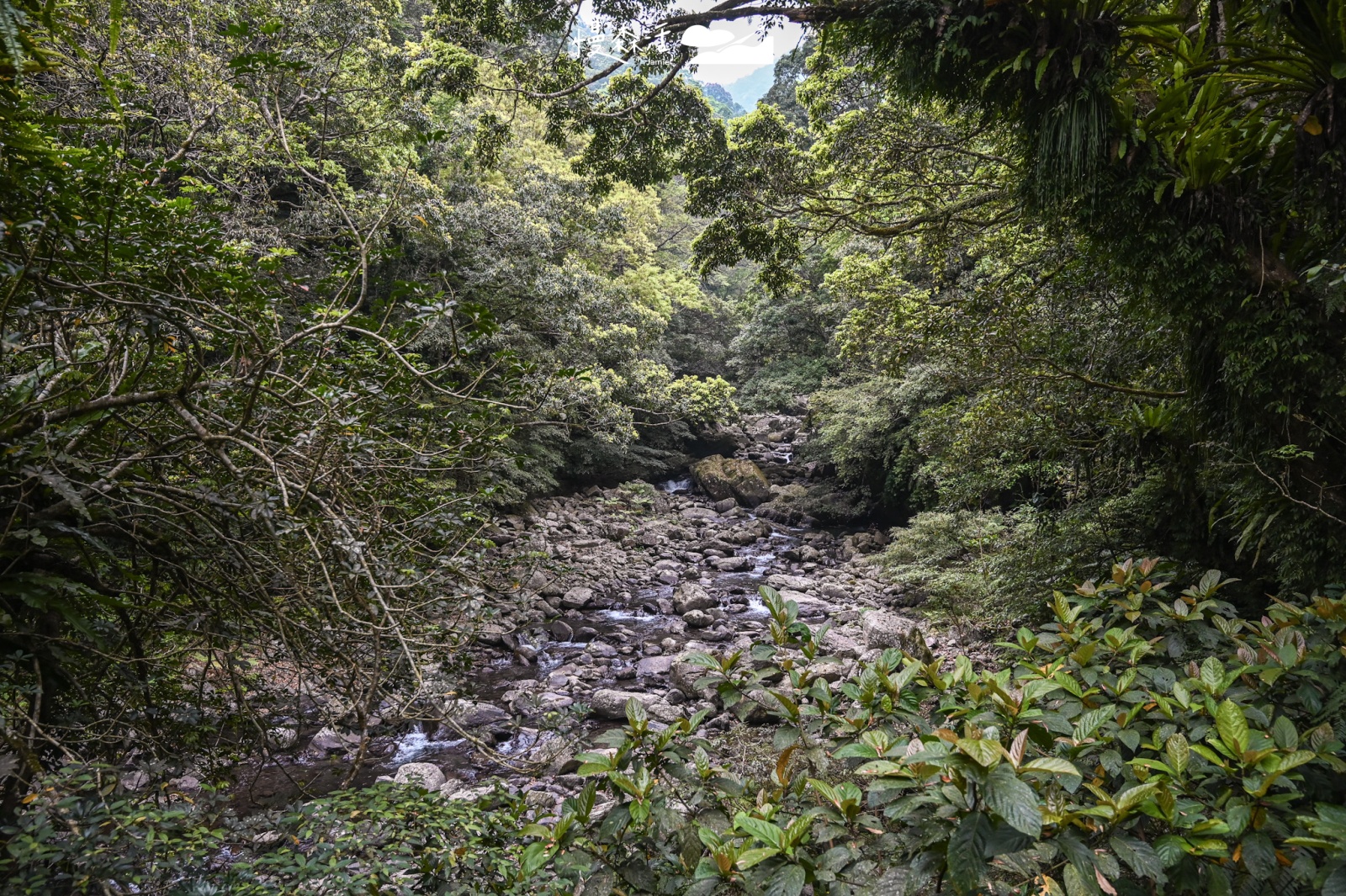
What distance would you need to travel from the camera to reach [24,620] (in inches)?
72.7

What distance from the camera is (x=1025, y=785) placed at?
1048 mm

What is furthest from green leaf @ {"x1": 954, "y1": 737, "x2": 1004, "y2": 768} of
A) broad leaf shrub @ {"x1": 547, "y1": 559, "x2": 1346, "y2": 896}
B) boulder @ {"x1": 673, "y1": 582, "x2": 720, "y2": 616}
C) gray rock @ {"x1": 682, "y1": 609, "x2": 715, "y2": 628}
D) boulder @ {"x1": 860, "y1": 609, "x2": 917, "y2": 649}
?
boulder @ {"x1": 673, "y1": 582, "x2": 720, "y2": 616}

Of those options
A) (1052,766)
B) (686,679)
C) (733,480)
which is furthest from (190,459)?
(733,480)

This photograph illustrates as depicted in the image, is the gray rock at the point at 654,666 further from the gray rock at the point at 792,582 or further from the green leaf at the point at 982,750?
the green leaf at the point at 982,750

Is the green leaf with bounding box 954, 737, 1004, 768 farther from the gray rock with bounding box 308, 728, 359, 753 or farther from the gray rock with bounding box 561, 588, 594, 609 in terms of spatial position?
the gray rock with bounding box 561, 588, 594, 609

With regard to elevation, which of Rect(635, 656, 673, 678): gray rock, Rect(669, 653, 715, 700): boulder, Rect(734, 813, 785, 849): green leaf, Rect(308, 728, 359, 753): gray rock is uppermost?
Rect(734, 813, 785, 849): green leaf

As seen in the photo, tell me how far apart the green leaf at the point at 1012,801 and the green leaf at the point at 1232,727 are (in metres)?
0.60

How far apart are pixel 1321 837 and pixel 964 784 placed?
2.35 ft

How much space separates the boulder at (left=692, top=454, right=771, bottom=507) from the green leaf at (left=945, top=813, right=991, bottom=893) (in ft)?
49.6

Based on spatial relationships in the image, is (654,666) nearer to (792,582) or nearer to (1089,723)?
(792,582)

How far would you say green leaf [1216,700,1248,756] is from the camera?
4.18 ft

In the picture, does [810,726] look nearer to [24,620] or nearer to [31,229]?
[24,620]

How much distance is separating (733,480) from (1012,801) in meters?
15.6

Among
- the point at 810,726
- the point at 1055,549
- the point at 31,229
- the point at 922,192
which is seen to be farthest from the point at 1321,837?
the point at 922,192
